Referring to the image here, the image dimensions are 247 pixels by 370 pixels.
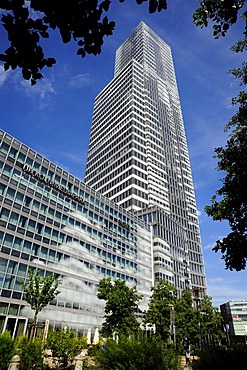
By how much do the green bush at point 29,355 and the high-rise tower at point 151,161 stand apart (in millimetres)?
45107

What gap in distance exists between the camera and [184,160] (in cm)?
10244

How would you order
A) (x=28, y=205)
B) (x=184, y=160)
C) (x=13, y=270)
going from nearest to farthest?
(x=13, y=270), (x=28, y=205), (x=184, y=160)

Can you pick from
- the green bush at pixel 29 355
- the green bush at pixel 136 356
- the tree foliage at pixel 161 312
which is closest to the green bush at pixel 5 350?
the green bush at pixel 29 355

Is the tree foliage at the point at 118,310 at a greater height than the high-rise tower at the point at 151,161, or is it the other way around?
the high-rise tower at the point at 151,161

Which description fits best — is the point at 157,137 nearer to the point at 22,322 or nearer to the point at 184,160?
the point at 184,160

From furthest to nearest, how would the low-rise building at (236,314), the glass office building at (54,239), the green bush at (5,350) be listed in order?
the low-rise building at (236,314), the glass office building at (54,239), the green bush at (5,350)

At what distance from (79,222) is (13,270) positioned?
42.7 feet

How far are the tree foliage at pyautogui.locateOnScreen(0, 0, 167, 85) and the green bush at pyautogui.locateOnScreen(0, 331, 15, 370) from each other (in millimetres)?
14874

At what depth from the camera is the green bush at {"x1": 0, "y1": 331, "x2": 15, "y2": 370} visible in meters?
13.6

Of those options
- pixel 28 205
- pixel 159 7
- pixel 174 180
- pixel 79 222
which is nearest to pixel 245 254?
pixel 159 7

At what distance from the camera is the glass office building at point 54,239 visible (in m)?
29.7

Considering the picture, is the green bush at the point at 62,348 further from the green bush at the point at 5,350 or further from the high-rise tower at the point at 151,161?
the high-rise tower at the point at 151,161

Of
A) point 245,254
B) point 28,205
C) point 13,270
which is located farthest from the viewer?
point 28,205

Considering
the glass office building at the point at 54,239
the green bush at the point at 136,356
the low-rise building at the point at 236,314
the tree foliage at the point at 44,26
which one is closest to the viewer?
the tree foliage at the point at 44,26
